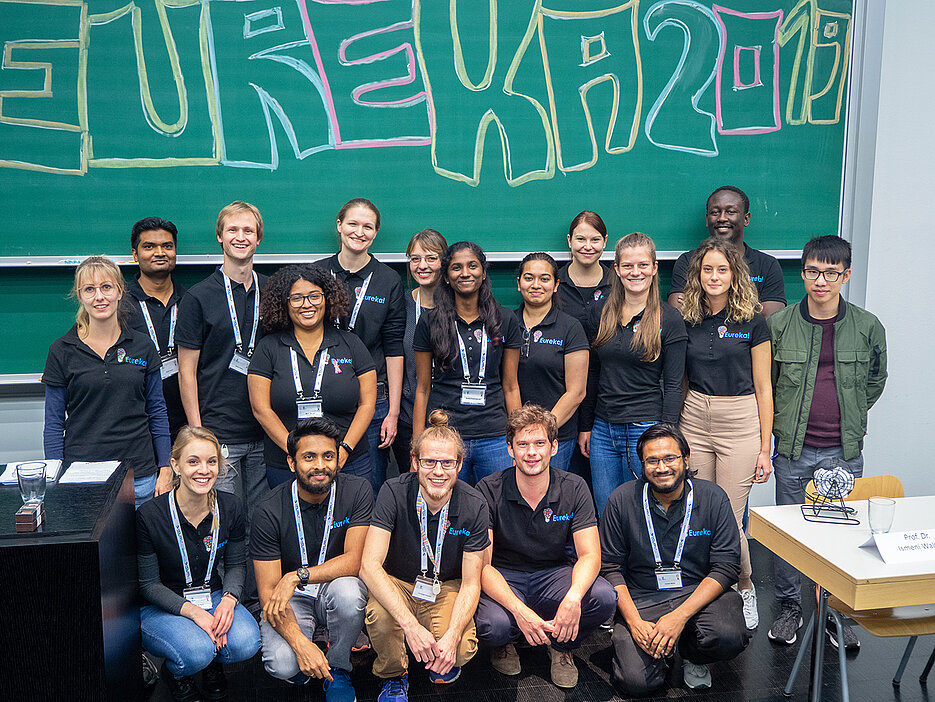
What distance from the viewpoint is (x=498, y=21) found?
12.7ft

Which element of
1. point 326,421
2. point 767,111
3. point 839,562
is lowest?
point 839,562

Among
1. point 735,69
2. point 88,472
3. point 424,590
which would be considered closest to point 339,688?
point 424,590

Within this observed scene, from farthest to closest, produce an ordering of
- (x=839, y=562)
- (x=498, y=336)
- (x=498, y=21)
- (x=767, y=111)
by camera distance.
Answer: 1. (x=767, y=111)
2. (x=498, y=21)
3. (x=498, y=336)
4. (x=839, y=562)

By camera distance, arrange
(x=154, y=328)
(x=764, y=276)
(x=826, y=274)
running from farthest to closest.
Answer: (x=764, y=276), (x=154, y=328), (x=826, y=274)

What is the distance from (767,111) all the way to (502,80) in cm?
149

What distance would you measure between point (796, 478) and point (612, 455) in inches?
30.8

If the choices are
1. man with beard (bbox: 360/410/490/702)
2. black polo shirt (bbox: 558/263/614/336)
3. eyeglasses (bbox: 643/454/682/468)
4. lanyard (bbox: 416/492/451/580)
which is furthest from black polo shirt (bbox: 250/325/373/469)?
eyeglasses (bbox: 643/454/682/468)

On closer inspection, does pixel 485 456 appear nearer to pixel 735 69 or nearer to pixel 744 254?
pixel 744 254

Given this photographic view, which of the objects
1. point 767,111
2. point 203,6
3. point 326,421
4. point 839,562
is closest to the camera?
point 839,562

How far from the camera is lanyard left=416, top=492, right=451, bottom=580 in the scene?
113 inches

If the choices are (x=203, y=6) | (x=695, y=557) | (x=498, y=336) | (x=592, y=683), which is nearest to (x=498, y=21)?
(x=203, y=6)

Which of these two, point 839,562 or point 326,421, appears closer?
point 839,562

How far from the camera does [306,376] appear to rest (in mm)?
3078

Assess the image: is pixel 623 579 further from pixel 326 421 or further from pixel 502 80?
pixel 502 80
